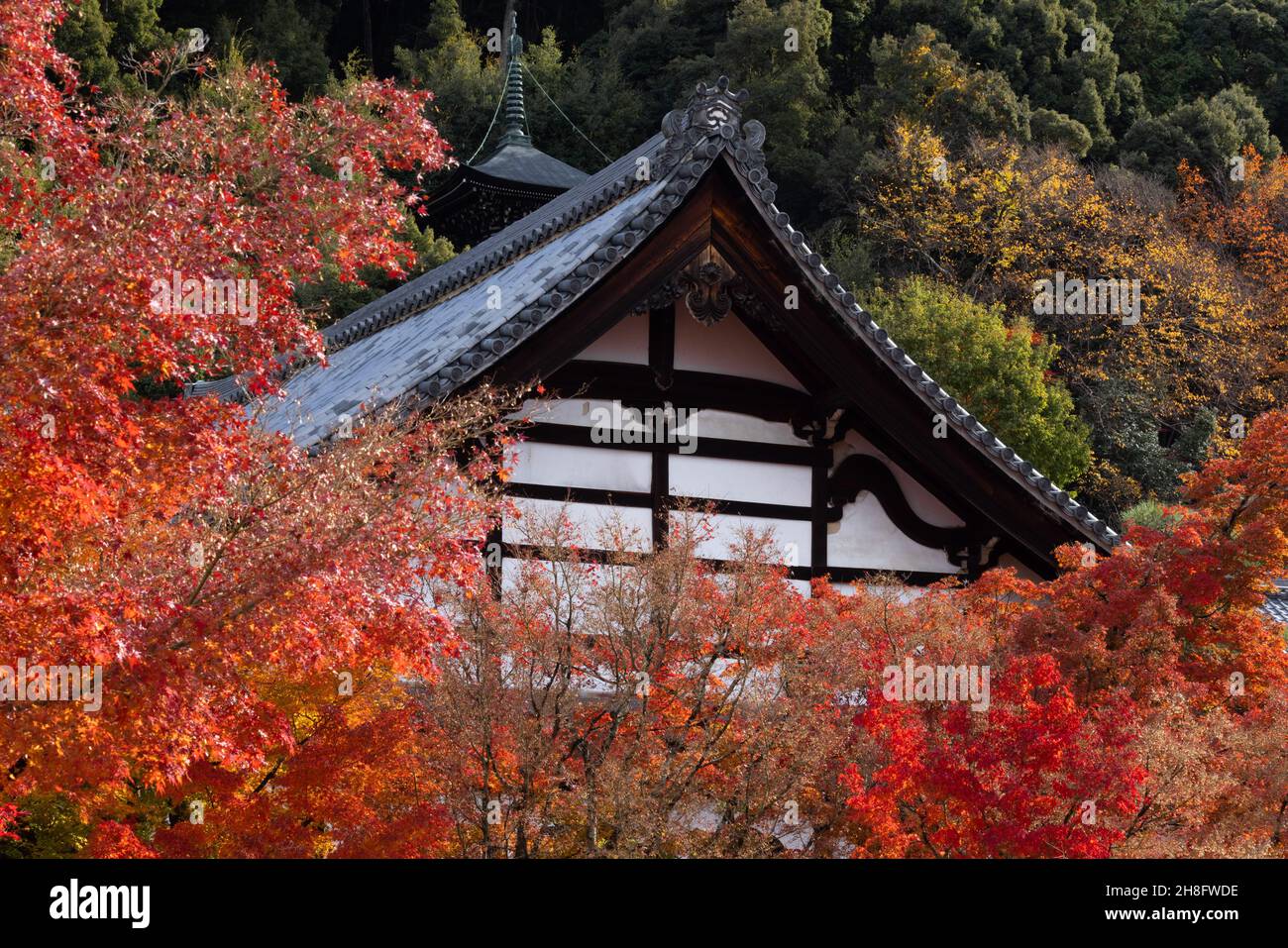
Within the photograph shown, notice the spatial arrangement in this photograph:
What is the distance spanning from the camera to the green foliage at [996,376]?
26.3 m

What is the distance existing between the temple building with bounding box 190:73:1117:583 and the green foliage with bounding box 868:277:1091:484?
48.8ft

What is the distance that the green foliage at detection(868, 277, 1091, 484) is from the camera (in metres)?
26.3

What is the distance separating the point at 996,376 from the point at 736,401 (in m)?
16.2

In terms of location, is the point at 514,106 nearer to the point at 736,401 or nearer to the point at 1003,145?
the point at 1003,145

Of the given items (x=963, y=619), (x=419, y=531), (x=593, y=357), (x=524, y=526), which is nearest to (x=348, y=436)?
(x=419, y=531)

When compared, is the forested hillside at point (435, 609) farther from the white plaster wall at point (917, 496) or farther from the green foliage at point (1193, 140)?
the green foliage at point (1193, 140)

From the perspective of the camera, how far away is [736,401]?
37.4 feet

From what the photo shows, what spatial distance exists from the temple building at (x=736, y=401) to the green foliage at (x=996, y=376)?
14.9 meters

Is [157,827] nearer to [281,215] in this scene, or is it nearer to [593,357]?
[281,215]

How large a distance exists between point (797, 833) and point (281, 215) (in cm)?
427

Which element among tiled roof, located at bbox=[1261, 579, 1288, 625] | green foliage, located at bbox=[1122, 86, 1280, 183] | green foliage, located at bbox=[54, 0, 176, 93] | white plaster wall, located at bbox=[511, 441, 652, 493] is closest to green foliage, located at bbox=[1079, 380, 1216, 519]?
green foliage, located at bbox=[1122, 86, 1280, 183]

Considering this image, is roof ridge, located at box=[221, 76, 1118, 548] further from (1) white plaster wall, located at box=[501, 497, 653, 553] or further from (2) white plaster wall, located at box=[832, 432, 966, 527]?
(1) white plaster wall, located at box=[501, 497, 653, 553]

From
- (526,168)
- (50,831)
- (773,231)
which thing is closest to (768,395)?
(773,231)

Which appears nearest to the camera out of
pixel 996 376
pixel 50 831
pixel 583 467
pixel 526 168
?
pixel 50 831
